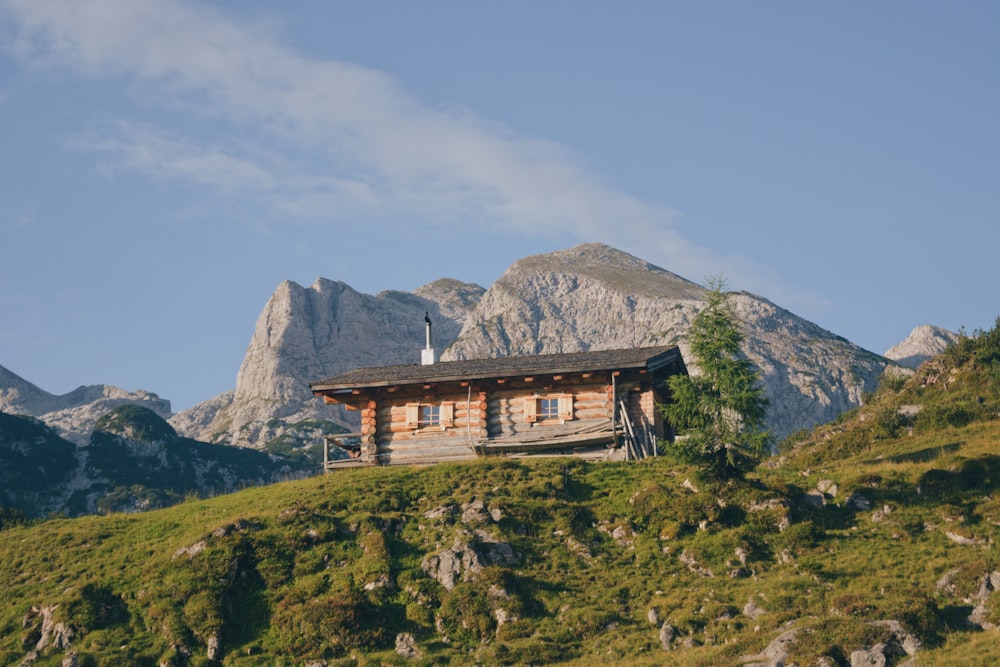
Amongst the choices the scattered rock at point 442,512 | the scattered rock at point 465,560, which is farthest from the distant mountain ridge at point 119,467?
the scattered rock at point 465,560

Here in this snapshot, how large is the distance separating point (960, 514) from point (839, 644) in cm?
1159

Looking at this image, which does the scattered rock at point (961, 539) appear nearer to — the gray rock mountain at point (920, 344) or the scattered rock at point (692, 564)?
the scattered rock at point (692, 564)

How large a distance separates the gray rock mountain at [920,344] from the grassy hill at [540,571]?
406 ft

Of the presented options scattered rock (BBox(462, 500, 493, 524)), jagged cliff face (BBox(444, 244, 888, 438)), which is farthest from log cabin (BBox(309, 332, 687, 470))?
jagged cliff face (BBox(444, 244, 888, 438))

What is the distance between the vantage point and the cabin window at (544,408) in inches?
1954

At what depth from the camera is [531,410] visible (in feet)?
164

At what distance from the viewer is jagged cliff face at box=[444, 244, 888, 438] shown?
5551 inches

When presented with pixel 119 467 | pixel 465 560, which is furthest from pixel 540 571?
pixel 119 467

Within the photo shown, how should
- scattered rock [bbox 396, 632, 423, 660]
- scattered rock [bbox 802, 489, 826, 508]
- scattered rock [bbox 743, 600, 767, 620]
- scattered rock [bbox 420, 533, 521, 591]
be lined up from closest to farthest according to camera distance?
scattered rock [bbox 743, 600, 767, 620] < scattered rock [bbox 396, 632, 423, 660] < scattered rock [bbox 420, 533, 521, 591] < scattered rock [bbox 802, 489, 826, 508]

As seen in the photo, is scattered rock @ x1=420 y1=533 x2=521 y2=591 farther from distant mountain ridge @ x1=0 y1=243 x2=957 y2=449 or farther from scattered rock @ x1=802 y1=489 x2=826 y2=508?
distant mountain ridge @ x1=0 y1=243 x2=957 y2=449

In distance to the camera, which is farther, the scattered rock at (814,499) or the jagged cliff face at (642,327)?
the jagged cliff face at (642,327)

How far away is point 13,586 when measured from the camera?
1535 inches

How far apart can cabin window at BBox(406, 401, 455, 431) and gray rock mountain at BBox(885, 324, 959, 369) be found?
12378 centimetres

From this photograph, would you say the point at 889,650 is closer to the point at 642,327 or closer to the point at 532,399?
the point at 532,399
